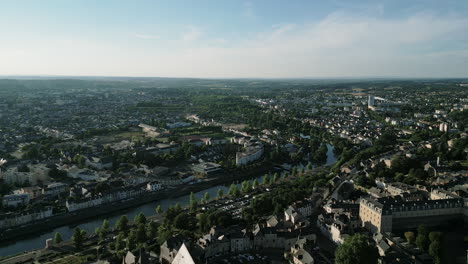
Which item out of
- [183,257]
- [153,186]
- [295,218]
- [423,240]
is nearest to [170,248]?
[183,257]

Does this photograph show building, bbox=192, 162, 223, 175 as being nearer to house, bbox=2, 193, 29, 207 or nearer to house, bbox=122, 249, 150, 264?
house, bbox=2, 193, 29, 207

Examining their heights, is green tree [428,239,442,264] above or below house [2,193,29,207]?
above

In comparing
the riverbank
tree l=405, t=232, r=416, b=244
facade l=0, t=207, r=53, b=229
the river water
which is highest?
tree l=405, t=232, r=416, b=244

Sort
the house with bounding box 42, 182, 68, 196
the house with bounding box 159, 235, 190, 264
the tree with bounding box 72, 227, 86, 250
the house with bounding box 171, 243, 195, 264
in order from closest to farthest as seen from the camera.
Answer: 1. the house with bounding box 171, 243, 195, 264
2. the house with bounding box 159, 235, 190, 264
3. the tree with bounding box 72, 227, 86, 250
4. the house with bounding box 42, 182, 68, 196

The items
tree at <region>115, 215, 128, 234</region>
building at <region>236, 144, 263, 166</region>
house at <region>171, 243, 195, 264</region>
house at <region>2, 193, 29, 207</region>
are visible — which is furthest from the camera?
building at <region>236, 144, 263, 166</region>

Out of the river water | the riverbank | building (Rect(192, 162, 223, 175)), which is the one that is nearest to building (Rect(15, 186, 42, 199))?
the riverbank

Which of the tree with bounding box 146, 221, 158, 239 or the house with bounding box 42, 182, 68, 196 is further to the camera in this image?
the house with bounding box 42, 182, 68, 196

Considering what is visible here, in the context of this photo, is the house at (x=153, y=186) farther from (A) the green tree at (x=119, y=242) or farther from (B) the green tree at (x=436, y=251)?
(B) the green tree at (x=436, y=251)

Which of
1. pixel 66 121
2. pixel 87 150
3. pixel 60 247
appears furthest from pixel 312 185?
pixel 66 121
